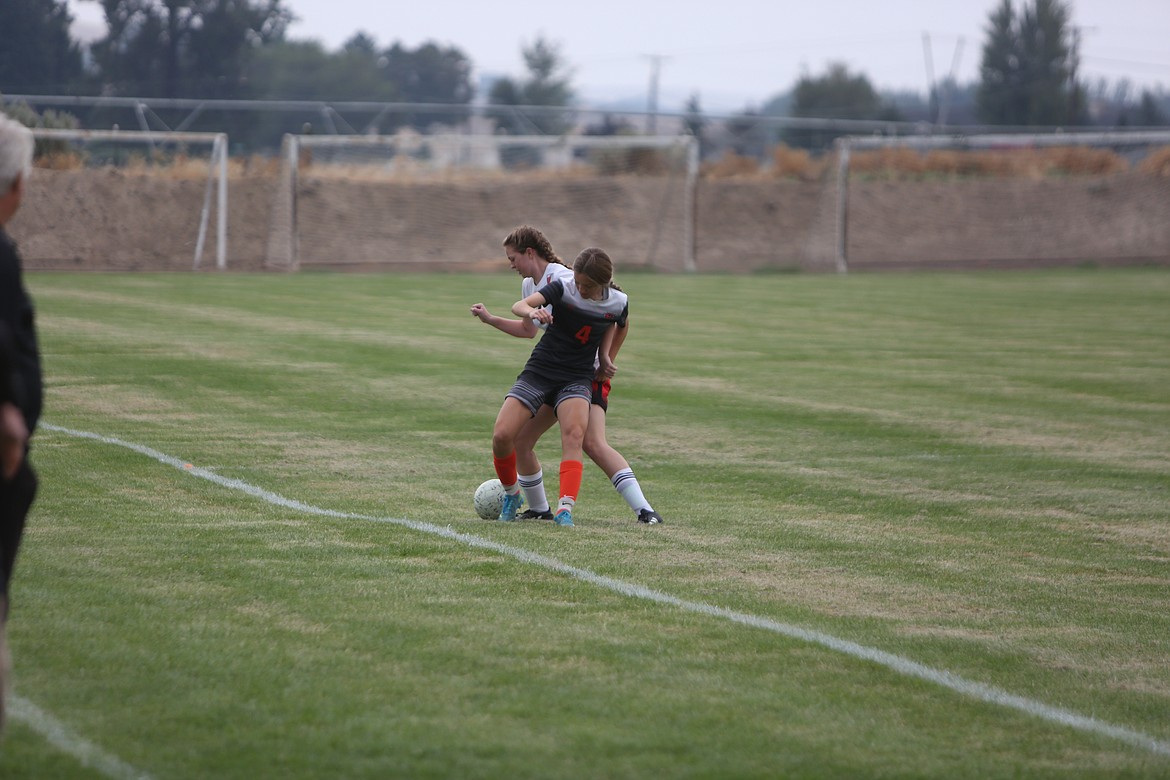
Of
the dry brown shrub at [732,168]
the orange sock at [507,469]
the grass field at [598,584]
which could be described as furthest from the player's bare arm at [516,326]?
the dry brown shrub at [732,168]

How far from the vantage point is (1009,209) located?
151 feet

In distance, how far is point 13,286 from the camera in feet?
12.2

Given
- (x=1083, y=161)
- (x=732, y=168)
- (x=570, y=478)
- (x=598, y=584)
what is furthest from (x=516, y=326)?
(x=1083, y=161)

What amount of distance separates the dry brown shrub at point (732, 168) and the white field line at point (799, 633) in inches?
1658

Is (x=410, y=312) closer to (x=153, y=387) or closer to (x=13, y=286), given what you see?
(x=153, y=387)

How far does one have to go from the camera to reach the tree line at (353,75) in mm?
44188

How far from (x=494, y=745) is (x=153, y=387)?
9.43m

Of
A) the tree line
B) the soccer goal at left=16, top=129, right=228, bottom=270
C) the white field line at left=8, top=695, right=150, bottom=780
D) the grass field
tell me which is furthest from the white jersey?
the tree line

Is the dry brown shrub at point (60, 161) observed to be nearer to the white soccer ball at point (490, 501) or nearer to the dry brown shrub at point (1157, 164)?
the white soccer ball at point (490, 501)

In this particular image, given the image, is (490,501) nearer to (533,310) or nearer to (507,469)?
(507,469)

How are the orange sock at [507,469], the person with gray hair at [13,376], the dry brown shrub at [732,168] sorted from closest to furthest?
the person with gray hair at [13,376] → the orange sock at [507,469] → the dry brown shrub at [732,168]

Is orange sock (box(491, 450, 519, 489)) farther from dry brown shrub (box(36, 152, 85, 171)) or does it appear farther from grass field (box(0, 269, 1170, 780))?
dry brown shrub (box(36, 152, 85, 171))

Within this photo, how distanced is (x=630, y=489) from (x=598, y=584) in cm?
167

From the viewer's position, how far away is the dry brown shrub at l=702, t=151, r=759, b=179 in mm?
49312
